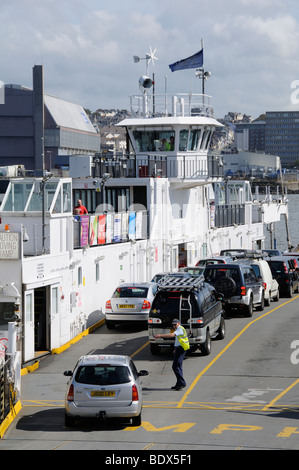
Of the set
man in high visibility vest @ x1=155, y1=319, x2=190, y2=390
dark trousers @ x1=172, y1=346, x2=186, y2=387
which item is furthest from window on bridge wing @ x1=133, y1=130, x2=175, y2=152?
dark trousers @ x1=172, y1=346, x2=186, y2=387

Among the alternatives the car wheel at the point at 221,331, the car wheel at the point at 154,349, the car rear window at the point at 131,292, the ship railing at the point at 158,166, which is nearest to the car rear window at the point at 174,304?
the car wheel at the point at 154,349

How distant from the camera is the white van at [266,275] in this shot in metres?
35.3

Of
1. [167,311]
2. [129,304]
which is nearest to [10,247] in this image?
[167,311]

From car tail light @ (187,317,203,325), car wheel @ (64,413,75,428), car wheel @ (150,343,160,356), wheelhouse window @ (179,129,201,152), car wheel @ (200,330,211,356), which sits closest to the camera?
car wheel @ (64,413,75,428)

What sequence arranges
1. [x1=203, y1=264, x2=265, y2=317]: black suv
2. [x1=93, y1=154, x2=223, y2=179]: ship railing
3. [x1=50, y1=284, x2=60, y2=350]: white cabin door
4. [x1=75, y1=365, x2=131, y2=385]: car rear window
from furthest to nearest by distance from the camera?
[x1=93, y1=154, x2=223, y2=179]: ship railing
[x1=203, y1=264, x2=265, y2=317]: black suv
[x1=50, y1=284, x2=60, y2=350]: white cabin door
[x1=75, y1=365, x2=131, y2=385]: car rear window

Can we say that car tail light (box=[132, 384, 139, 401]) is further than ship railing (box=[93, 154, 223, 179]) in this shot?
No

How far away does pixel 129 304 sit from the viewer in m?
29.4

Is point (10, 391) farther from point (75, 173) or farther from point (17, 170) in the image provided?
point (75, 173)

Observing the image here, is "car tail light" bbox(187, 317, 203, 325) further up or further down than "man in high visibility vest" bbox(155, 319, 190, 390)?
further up

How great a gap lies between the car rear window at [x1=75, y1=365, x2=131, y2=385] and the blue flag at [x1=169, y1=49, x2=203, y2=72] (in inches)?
1292

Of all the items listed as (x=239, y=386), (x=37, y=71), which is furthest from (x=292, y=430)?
(x=37, y=71)

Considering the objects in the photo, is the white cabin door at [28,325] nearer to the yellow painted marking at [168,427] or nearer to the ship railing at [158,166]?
the yellow painted marking at [168,427]

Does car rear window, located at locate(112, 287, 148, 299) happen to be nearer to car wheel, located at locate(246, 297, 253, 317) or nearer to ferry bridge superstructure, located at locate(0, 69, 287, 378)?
ferry bridge superstructure, located at locate(0, 69, 287, 378)

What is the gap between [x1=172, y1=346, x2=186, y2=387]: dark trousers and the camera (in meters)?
21.0
